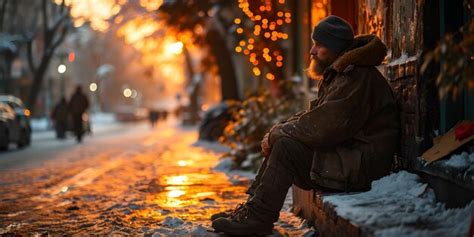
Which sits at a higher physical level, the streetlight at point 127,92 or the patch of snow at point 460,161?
the streetlight at point 127,92

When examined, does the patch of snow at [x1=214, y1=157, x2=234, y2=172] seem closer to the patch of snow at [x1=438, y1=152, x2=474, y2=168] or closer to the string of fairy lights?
the string of fairy lights

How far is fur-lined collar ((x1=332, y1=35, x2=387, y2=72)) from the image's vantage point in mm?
4625

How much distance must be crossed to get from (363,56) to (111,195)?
3.89m

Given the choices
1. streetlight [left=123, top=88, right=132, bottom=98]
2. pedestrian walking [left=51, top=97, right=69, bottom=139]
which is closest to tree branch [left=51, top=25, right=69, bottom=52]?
pedestrian walking [left=51, top=97, right=69, bottom=139]

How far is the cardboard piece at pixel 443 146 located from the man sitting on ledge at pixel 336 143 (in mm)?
279

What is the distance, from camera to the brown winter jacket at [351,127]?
446 cm

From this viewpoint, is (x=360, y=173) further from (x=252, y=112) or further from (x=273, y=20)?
(x=273, y=20)

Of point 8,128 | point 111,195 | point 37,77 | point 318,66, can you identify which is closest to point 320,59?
point 318,66

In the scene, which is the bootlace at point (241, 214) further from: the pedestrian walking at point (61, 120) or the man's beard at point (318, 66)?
the pedestrian walking at point (61, 120)

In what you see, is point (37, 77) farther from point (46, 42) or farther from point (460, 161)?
point (460, 161)

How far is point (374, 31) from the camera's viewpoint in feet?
20.8

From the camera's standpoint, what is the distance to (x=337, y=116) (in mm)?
4453

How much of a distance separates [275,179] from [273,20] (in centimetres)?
1032

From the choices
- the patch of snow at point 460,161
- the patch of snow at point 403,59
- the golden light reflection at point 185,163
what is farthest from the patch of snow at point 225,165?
the patch of snow at point 460,161
